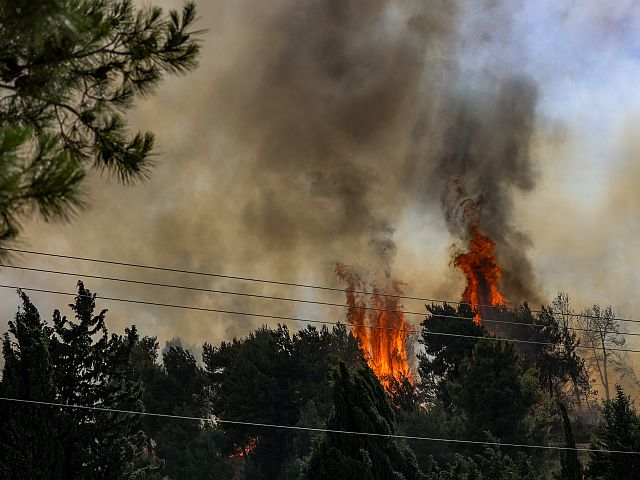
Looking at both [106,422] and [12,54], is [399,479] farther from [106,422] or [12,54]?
[12,54]

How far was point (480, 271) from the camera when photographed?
216 ft

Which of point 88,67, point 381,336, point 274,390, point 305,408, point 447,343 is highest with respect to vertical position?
point 381,336

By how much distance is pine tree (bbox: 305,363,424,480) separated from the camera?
2286 cm

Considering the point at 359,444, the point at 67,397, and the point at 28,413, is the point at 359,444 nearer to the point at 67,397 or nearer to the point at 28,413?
the point at 67,397

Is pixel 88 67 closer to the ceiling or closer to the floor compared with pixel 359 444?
closer to the ceiling

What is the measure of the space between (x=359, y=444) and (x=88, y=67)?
19077 mm

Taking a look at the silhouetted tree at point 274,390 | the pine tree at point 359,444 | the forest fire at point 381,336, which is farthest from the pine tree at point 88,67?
the forest fire at point 381,336

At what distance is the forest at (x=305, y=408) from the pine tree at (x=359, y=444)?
0.16 feet

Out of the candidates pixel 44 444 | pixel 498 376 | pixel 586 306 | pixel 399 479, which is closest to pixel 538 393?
pixel 498 376

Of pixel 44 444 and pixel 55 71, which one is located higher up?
pixel 55 71

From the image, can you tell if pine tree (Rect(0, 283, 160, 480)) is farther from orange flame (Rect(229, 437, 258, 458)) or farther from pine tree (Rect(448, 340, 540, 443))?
orange flame (Rect(229, 437, 258, 458))

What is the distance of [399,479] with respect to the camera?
2259 centimetres

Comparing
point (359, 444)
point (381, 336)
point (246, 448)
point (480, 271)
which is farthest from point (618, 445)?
point (480, 271)

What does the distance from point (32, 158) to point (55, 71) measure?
1956mm
